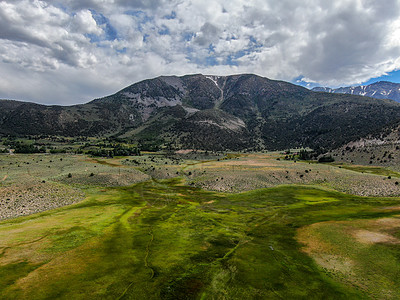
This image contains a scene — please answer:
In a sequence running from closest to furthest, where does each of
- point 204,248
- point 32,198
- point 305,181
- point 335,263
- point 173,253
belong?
point 335,263 < point 173,253 < point 204,248 < point 32,198 < point 305,181

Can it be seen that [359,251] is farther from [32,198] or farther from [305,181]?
[32,198]

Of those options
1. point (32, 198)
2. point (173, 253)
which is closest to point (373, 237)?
point (173, 253)

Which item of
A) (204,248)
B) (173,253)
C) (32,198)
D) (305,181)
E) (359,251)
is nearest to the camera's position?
(359,251)

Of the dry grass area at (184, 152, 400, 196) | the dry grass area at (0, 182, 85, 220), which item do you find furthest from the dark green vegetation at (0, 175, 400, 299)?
the dry grass area at (184, 152, 400, 196)

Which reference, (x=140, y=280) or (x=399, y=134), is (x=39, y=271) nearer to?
(x=140, y=280)

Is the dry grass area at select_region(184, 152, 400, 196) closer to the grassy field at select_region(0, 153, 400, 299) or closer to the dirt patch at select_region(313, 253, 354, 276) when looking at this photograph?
the grassy field at select_region(0, 153, 400, 299)
